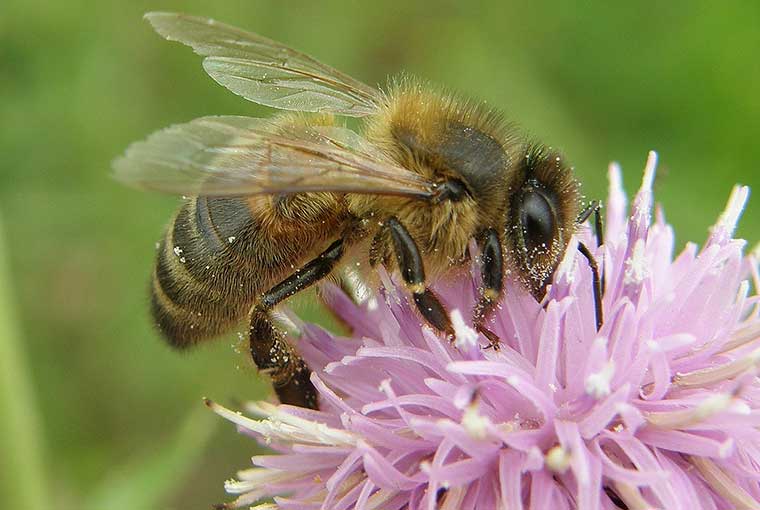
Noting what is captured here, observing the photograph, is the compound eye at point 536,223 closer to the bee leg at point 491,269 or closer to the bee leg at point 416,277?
the bee leg at point 491,269

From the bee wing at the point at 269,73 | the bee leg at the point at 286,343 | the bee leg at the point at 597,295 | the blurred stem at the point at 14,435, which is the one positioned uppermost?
the bee wing at the point at 269,73

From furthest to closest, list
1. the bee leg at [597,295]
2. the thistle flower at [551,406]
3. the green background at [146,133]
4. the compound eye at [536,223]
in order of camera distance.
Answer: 1. the green background at [146,133]
2. the bee leg at [597,295]
3. the compound eye at [536,223]
4. the thistle flower at [551,406]

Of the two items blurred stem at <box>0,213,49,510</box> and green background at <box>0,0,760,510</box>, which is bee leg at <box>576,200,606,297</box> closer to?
green background at <box>0,0,760,510</box>

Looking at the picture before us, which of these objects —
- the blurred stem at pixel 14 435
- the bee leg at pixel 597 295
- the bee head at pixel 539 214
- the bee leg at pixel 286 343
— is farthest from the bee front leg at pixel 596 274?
the blurred stem at pixel 14 435

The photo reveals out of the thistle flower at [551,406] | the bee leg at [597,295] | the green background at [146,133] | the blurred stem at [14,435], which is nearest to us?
the thistle flower at [551,406]

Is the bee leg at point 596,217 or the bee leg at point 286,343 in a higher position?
the bee leg at point 596,217

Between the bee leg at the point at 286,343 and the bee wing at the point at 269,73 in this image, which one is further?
the bee wing at the point at 269,73

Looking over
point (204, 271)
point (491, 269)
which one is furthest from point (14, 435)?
point (491, 269)

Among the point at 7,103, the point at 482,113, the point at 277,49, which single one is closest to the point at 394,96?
the point at 482,113
